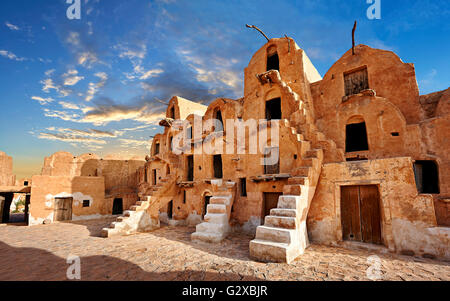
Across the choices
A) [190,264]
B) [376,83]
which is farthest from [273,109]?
[190,264]

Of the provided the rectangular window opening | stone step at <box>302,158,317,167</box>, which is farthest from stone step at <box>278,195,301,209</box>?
the rectangular window opening

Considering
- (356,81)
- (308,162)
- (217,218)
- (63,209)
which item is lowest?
(63,209)

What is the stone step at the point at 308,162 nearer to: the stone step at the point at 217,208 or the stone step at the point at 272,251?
the stone step at the point at 272,251

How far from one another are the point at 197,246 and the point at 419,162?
1056cm

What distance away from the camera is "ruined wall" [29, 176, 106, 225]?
48.2 ft

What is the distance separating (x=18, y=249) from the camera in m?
8.08

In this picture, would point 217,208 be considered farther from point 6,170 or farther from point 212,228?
point 6,170

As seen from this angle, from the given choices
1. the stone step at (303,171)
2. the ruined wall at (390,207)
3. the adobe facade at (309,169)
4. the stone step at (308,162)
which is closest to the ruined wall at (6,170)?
the adobe facade at (309,169)

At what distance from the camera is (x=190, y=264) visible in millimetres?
6094

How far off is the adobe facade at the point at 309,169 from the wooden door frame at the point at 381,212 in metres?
0.03

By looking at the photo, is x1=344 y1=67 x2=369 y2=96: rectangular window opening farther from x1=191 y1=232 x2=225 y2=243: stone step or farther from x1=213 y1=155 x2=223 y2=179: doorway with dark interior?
x1=191 y1=232 x2=225 y2=243: stone step

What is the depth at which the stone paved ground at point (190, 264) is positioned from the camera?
5.15 meters

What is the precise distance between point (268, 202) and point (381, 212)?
15.4 ft

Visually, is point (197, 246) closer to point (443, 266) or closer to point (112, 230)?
point (112, 230)
